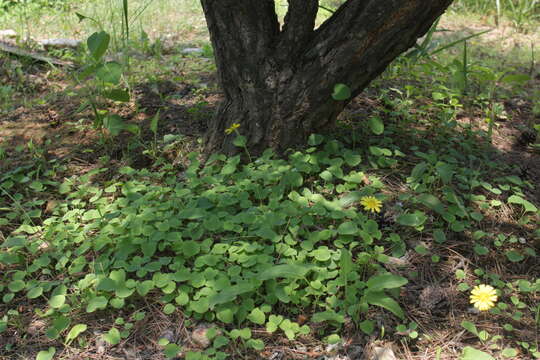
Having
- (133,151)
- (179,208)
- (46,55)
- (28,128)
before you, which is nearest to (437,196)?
(179,208)

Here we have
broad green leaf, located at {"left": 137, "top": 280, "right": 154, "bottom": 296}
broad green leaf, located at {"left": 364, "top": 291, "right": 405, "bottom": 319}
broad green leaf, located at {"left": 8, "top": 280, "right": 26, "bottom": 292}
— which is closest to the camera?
broad green leaf, located at {"left": 364, "top": 291, "right": 405, "bottom": 319}

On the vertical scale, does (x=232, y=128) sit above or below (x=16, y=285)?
above

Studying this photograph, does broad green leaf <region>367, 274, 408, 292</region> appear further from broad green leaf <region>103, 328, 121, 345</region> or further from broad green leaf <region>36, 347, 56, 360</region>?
broad green leaf <region>36, 347, 56, 360</region>

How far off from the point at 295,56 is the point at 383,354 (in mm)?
1534

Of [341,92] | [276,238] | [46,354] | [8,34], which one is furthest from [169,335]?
[8,34]

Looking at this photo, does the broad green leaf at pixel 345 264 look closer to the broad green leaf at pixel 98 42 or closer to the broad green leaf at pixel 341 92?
the broad green leaf at pixel 341 92

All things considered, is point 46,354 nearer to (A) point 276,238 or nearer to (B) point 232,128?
(A) point 276,238

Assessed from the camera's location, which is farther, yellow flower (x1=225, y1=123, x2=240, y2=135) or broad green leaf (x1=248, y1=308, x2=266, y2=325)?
yellow flower (x1=225, y1=123, x2=240, y2=135)

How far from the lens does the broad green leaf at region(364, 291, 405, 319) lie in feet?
5.78

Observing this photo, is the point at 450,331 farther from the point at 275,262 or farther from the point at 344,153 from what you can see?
the point at 344,153

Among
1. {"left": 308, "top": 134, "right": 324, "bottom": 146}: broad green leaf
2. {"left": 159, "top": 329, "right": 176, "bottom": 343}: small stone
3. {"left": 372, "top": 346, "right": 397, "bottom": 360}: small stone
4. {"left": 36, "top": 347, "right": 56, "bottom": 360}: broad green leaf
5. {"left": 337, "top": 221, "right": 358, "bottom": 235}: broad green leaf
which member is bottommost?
{"left": 159, "top": 329, "right": 176, "bottom": 343}: small stone

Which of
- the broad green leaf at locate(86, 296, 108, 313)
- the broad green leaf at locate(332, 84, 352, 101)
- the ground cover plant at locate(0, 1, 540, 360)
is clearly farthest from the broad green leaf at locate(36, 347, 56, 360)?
the broad green leaf at locate(332, 84, 352, 101)

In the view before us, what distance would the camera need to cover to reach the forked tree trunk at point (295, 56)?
2.20 metres

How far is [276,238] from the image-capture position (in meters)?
2.04
